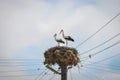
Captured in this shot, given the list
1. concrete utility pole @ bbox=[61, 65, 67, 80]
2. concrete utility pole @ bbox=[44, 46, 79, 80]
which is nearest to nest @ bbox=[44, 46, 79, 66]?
concrete utility pole @ bbox=[44, 46, 79, 80]

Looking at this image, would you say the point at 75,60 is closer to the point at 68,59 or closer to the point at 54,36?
the point at 68,59

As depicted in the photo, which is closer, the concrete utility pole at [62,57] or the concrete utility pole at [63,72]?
the concrete utility pole at [63,72]

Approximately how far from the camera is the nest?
98.7 feet

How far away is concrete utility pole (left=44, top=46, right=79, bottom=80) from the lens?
29953 millimetres

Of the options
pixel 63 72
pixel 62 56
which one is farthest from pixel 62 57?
pixel 63 72

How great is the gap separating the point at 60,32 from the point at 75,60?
5.49m

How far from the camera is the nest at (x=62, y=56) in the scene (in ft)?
98.7

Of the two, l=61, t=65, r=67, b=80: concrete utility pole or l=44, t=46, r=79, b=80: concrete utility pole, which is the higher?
l=44, t=46, r=79, b=80: concrete utility pole

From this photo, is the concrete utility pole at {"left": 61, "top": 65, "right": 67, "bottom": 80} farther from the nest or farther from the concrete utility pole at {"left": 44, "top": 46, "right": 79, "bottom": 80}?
the nest

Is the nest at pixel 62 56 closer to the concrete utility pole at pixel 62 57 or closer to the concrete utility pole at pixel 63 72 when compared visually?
the concrete utility pole at pixel 62 57

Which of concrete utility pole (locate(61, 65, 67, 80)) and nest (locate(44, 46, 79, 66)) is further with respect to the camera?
nest (locate(44, 46, 79, 66))

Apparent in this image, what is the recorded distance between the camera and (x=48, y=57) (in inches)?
1232

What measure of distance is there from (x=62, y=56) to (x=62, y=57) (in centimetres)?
10

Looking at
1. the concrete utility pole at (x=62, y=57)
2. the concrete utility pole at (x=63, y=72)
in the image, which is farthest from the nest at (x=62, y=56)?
the concrete utility pole at (x=63, y=72)
